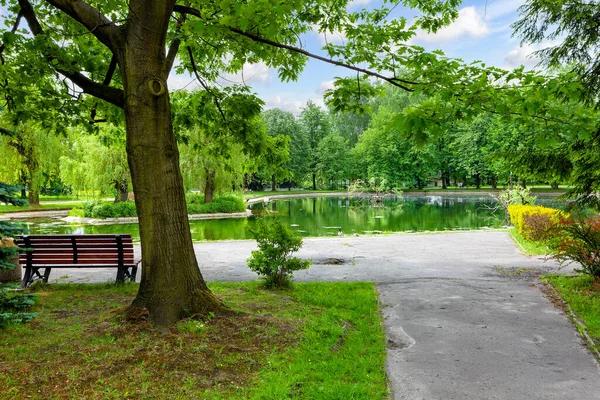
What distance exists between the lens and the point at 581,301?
6.07m

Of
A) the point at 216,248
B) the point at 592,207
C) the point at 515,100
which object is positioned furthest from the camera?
the point at 216,248

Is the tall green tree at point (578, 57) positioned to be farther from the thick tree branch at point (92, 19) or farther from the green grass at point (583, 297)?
the thick tree branch at point (92, 19)

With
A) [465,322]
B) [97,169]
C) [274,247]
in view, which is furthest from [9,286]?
[97,169]

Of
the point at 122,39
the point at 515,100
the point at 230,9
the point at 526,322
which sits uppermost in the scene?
the point at 230,9

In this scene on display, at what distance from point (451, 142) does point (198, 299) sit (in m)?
55.3

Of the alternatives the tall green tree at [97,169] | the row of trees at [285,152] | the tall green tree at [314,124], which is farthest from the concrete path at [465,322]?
the tall green tree at [314,124]

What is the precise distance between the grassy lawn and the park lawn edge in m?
2.35

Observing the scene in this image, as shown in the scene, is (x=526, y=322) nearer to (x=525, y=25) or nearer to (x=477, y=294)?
(x=477, y=294)

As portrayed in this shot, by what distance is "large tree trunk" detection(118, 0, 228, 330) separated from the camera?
4664 millimetres

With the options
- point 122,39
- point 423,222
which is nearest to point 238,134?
point 122,39

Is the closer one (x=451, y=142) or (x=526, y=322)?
(x=526, y=322)

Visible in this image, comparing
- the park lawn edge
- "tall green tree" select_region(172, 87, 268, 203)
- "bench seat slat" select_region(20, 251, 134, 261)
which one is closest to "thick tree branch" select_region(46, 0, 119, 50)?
"tall green tree" select_region(172, 87, 268, 203)

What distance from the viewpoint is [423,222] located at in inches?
969

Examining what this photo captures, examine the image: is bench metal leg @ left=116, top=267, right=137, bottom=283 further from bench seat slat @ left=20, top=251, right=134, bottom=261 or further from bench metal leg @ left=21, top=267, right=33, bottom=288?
bench metal leg @ left=21, top=267, right=33, bottom=288
